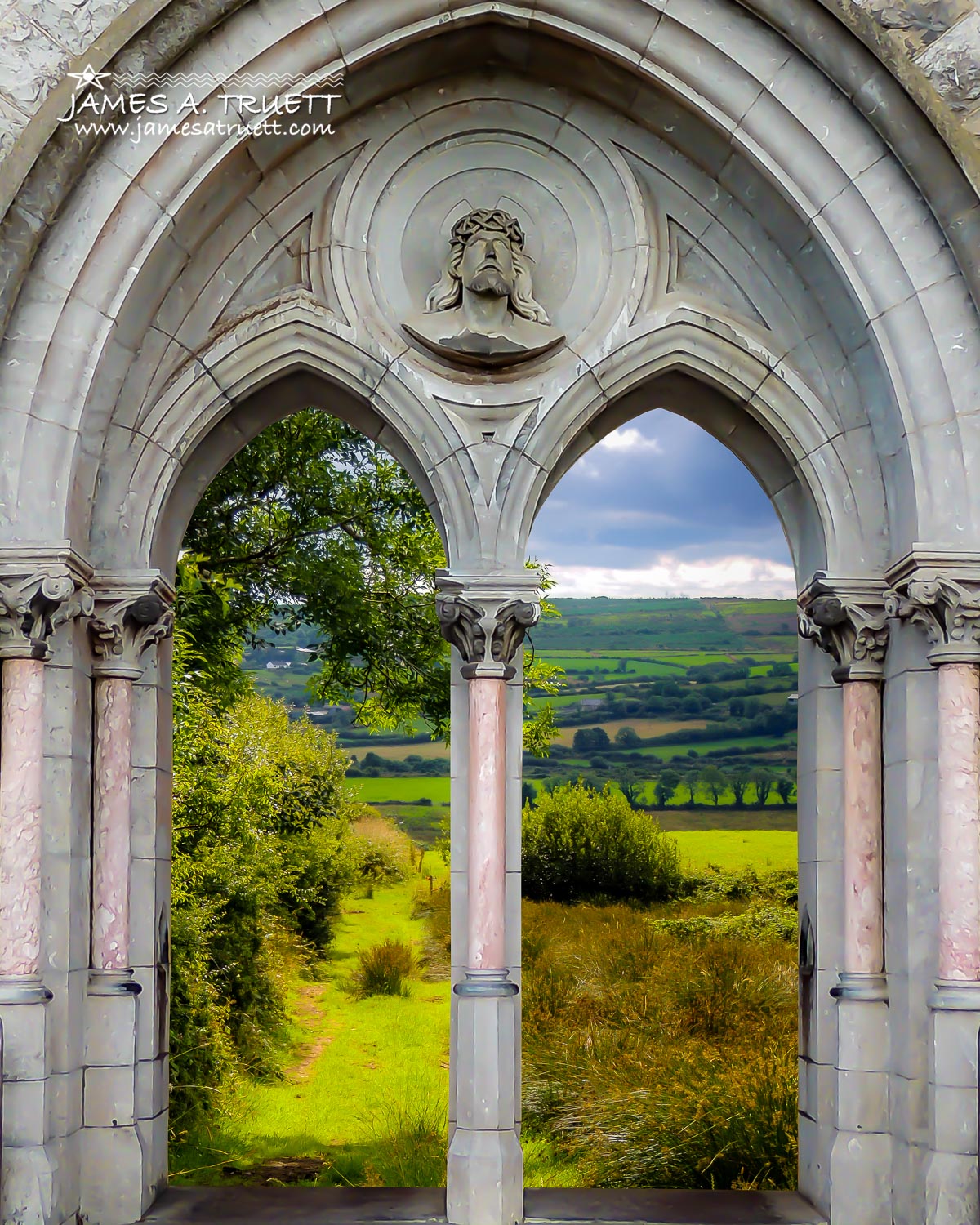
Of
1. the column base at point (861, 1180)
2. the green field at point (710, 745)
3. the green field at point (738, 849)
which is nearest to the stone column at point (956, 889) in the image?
the column base at point (861, 1180)

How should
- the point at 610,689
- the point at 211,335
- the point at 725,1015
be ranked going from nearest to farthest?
the point at 211,335, the point at 725,1015, the point at 610,689

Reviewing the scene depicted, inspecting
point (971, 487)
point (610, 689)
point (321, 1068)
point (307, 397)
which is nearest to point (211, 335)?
point (307, 397)

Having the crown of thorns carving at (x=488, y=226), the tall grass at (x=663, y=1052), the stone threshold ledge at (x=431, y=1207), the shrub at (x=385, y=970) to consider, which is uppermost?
the crown of thorns carving at (x=488, y=226)

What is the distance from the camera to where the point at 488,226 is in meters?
5.09

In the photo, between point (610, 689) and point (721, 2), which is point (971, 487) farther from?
point (610, 689)

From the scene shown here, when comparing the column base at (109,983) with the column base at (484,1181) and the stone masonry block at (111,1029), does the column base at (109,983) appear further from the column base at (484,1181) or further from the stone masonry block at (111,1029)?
the column base at (484,1181)

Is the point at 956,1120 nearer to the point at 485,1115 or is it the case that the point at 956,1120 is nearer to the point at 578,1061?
the point at 485,1115

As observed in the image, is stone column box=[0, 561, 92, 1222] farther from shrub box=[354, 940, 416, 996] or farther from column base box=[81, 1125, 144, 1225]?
shrub box=[354, 940, 416, 996]

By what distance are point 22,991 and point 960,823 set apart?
3.37 meters

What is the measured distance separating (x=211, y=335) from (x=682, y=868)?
47.3 feet

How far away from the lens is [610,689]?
868 inches

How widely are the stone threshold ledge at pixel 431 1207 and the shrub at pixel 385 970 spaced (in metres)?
8.58

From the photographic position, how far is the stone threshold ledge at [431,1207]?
185 inches

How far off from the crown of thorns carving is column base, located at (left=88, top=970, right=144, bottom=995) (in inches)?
131
